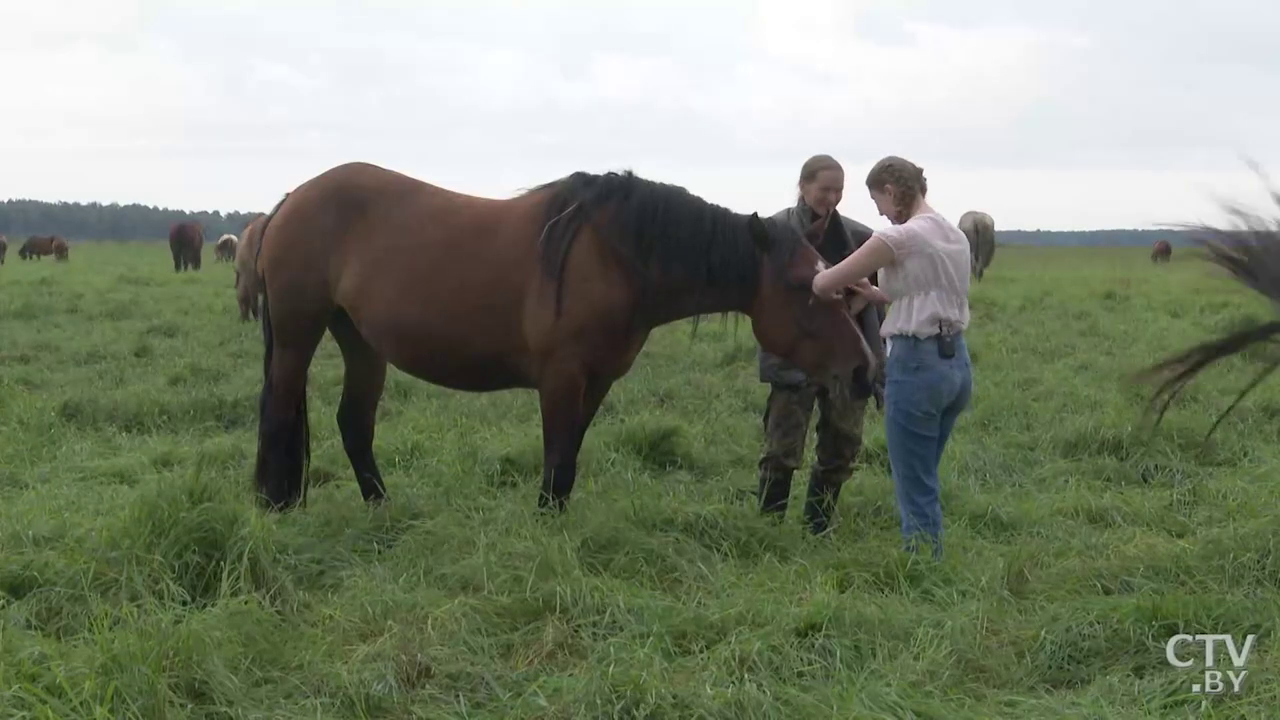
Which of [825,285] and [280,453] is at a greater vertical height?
[825,285]

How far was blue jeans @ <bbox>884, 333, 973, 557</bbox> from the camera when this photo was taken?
3.80 metres

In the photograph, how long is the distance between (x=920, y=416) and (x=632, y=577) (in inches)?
49.7

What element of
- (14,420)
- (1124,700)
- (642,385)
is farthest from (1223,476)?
(14,420)

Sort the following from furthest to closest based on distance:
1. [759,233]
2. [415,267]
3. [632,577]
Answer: [415,267]
[759,233]
[632,577]

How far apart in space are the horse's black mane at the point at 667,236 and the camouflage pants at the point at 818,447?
1.95 ft

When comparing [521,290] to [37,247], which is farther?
[37,247]

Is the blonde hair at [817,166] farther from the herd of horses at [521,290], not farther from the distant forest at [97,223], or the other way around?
the distant forest at [97,223]

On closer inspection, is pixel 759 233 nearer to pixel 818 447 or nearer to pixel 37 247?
pixel 818 447

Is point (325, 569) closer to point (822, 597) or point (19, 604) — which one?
point (19, 604)

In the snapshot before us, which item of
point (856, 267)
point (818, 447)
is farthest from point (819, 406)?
point (856, 267)

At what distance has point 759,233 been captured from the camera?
14.2 ft

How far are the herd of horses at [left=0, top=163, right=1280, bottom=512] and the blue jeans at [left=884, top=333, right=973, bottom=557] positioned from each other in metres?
0.38

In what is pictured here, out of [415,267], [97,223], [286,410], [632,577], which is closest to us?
[632,577]

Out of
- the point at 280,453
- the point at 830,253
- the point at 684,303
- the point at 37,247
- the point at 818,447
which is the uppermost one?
the point at 37,247
